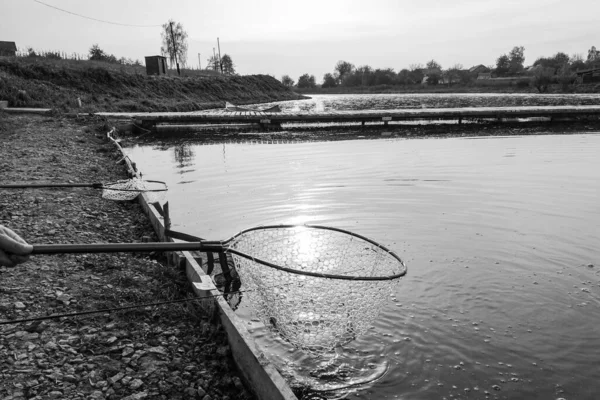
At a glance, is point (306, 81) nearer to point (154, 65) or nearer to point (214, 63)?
point (214, 63)

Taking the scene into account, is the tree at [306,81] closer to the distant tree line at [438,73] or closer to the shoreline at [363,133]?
the distant tree line at [438,73]

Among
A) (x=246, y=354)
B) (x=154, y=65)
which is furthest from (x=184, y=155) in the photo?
(x=154, y=65)

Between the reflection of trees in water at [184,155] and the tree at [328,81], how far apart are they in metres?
154

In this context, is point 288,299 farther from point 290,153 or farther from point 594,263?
point 290,153

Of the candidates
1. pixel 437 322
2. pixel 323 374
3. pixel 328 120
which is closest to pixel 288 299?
pixel 323 374

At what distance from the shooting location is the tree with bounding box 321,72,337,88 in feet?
A: 568

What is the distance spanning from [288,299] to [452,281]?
3566 mm

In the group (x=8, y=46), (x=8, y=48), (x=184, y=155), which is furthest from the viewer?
(x=8, y=46)

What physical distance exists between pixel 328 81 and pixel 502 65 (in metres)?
64.4

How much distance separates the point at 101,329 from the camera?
482 centimetres

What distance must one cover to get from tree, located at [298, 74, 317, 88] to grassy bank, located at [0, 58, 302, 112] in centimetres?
11166

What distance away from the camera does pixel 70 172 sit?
13148 mm

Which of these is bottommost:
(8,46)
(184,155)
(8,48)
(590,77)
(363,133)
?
(184,155)

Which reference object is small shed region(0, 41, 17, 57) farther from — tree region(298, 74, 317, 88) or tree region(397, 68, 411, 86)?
tree region(298, 74, 317, 88)
